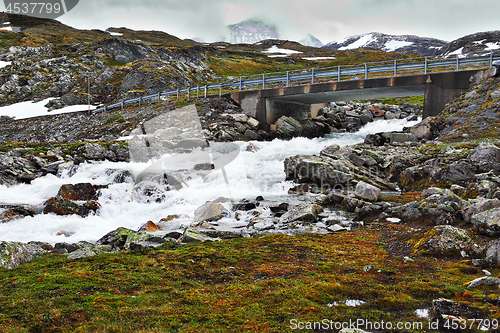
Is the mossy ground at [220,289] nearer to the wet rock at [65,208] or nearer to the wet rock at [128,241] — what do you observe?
the wet rock at [128,241]

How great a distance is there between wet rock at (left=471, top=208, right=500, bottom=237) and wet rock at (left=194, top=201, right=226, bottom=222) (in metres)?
8.47

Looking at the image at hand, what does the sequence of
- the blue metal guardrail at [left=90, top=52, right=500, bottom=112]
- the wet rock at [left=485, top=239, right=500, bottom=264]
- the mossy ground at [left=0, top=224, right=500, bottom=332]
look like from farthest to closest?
the blue metal guardrail at [left=90, top=52, right=500, bottom=112] < the wet rock at [left=485, top=239, right=500, bottom=264] < the mossy ground at [left=0, top=224, right=500, bottom=332]

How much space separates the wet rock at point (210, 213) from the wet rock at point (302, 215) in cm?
268

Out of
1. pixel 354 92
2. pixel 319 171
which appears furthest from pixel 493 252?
pixel 354 92

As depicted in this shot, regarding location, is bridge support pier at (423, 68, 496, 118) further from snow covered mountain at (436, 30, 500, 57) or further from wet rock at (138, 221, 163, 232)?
snow covered mountain at (436, 30, 500, 57)

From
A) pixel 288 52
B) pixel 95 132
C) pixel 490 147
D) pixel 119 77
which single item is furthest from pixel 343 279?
pixel 288 52

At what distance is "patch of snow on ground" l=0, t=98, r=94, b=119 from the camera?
141ft

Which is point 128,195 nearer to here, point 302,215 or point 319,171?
point 302,215

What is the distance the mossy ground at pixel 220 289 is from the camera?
4273mm

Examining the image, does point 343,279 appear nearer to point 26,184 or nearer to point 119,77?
point 26,184

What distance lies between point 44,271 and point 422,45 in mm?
208681

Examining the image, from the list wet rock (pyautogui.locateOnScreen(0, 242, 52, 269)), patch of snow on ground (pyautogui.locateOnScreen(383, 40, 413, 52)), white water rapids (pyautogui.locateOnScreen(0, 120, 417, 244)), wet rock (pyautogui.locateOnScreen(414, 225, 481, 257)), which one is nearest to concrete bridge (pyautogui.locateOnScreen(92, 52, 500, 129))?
white water rapids (pyautogui.locateOnScreen(0, 120, 417, 244))

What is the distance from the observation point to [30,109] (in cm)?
4550

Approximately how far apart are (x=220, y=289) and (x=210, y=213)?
7.79 m
